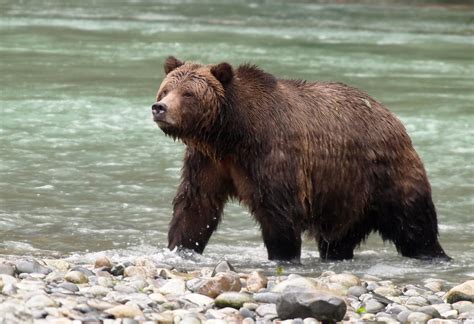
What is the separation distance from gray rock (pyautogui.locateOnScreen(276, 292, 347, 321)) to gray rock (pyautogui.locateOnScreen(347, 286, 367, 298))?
2.74 feet

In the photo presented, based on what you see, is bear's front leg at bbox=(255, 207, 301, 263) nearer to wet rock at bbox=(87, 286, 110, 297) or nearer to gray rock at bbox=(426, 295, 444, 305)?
gray rock at bbox=(426, 295, 444, 305)

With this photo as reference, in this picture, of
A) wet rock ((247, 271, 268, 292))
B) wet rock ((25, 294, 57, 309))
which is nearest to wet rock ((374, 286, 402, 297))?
wet rock ((247, 271, 268, 292))

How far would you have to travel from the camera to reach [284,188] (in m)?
7.66

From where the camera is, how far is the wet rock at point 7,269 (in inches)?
251

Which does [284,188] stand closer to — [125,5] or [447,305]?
[447,305]

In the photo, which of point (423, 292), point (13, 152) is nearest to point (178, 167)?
point (13, 152)

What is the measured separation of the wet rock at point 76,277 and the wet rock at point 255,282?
2.80 feet

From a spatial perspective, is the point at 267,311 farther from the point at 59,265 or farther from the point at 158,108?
the point at 158,108

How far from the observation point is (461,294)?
21.8 feet

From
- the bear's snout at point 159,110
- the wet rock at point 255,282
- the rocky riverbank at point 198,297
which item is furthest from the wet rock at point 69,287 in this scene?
the bear's snout at point 159,110

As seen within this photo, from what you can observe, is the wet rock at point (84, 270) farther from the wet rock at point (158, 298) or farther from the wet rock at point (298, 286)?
the wet rock at point (298, 286)

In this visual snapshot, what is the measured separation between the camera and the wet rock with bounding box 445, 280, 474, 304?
6.63 metres

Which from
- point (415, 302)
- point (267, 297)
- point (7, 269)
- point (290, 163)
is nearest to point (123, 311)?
point (267, 297)

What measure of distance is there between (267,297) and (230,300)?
0.81ft
